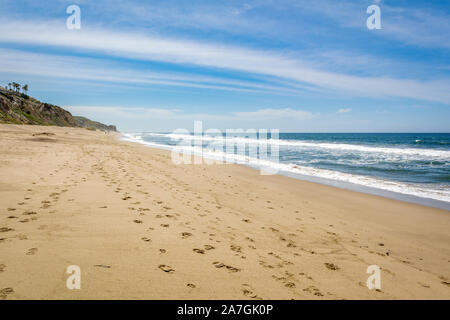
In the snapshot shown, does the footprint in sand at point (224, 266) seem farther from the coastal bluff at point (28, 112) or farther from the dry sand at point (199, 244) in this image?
the coastal bluff at point (28, 112)

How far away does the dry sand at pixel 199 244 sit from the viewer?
3.43 meters

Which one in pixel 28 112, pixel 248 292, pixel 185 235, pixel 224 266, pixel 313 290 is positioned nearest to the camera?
pixel 248 292

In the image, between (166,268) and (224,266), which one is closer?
(166,268)

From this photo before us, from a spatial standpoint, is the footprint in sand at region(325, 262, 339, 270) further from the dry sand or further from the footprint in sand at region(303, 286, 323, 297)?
the footprint in sand at region(303, 286, 323, 297)

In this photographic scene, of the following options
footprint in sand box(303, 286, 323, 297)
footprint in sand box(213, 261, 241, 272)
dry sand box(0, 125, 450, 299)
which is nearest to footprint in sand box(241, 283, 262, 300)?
dry sand box(0, 125, 450, 299)

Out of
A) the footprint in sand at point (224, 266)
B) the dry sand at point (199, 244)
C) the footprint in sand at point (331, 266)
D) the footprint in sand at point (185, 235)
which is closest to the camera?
the dry sand at point (199, 244)

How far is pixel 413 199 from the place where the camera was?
34.8ft

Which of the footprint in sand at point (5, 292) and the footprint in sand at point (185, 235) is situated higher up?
the footprint in sand at point (5, 292)

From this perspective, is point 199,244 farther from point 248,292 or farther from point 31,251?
point 31,251

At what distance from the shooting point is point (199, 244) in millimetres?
4875

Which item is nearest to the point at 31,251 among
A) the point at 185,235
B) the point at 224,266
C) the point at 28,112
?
the point at 185,235

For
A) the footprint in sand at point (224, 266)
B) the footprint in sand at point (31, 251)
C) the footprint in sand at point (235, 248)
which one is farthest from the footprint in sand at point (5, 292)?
the footprint in sand at point (235, 248)

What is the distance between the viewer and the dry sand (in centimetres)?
343
